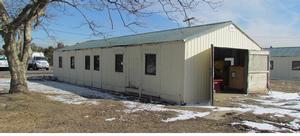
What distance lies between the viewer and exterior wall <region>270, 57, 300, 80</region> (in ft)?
117

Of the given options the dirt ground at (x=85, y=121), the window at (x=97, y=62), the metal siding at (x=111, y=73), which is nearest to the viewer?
the dirt ground at (x=85, y=121)

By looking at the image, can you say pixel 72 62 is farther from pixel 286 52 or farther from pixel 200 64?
pixel 286 52

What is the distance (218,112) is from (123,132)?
4638 millimetres

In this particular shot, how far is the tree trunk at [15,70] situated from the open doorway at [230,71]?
30.9ft

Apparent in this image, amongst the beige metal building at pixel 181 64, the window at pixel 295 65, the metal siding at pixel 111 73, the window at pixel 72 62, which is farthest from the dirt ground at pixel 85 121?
the window at pixel 295 65

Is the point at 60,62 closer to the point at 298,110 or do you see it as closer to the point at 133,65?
the point at 133,65

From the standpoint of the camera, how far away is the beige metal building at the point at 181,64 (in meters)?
14.4

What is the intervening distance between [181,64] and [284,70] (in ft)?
85.8

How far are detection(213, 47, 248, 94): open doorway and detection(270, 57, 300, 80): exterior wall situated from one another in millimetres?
16471

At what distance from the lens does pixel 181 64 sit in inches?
557

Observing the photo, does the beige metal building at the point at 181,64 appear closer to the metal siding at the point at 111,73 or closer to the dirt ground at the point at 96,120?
the metal siding at the point at 111,73

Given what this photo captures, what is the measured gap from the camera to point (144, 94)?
54.2 feet

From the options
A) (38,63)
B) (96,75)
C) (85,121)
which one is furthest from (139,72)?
(38,63)

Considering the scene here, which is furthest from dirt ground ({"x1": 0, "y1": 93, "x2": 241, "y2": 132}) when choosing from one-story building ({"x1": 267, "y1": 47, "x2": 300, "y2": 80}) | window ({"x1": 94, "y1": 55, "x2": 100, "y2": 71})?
one-story building ({"x1": 267, "y1": 47, "x2": 300, "y2": 80})
